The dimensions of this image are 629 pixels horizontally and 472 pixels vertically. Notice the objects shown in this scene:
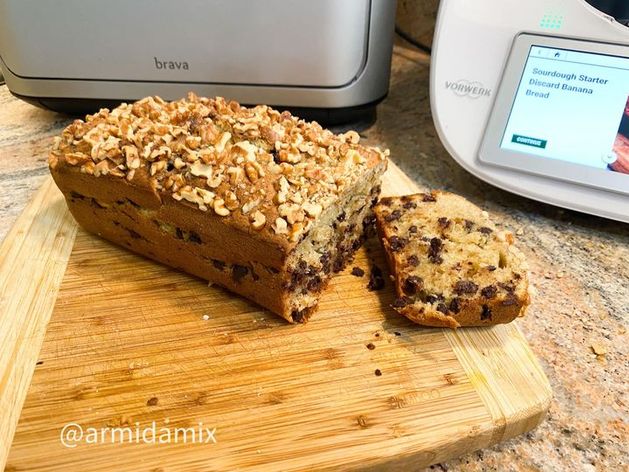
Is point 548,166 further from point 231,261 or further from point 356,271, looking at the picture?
point 231,261

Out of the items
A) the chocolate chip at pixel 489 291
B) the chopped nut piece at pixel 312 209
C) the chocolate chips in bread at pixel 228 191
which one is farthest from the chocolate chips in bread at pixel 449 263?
the chopped nut piece at pixel 312 209

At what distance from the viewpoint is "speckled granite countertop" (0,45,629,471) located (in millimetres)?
→ 932

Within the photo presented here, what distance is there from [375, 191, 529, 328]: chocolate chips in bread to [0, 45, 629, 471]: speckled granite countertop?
0.50 feet

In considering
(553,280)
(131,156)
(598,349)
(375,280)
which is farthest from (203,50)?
(598,349)

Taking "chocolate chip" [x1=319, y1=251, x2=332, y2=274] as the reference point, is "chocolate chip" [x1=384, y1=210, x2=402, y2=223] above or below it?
above

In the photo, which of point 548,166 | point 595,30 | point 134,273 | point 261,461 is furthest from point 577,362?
point 134,273

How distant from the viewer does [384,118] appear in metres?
2.00

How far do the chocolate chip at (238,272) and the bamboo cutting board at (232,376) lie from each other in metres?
0.07

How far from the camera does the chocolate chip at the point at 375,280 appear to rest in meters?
1.22

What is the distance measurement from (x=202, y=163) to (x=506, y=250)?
76 centimetres

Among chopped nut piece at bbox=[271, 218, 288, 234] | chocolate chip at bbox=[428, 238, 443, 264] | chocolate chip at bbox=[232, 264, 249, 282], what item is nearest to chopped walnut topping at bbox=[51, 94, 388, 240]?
chopped nut piece at bbox=[271, 218, 288, 234]

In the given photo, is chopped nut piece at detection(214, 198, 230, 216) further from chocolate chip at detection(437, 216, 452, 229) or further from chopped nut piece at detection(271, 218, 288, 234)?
chocolate chip at detection(437, 216, 452, 229)

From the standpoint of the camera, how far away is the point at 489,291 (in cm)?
107

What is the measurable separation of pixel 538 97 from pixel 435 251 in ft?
1.85
